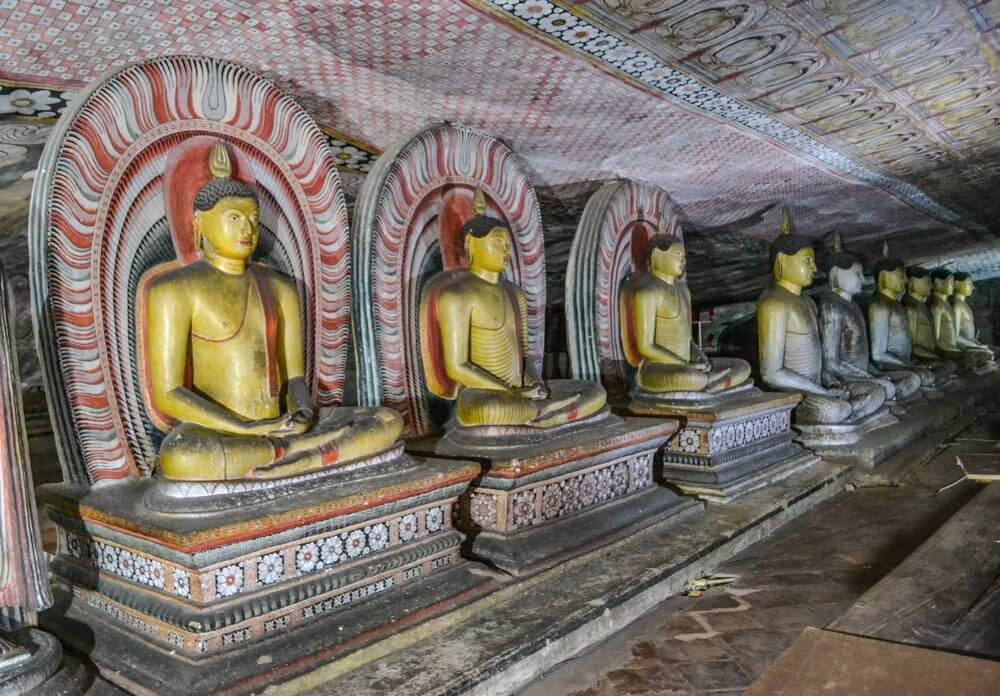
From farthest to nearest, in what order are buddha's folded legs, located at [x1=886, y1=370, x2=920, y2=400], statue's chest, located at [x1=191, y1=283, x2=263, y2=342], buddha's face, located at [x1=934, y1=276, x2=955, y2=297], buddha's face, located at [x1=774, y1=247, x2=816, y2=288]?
buddha's face, located at [x1=934, y1=276, x2=955, y2=297], buddha's folded legs, located at [x1=886, y1=370, x2=920, y2=400], buddha's face, located at [x1=774, y1=247, x2=816, y2=288], statue's chest, located at [x1=191, y1=283, x2=263, y2=342]

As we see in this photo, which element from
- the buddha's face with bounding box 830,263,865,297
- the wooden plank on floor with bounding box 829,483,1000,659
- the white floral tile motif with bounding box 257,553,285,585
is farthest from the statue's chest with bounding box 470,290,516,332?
the buddha's face with bounding box 830,263,865,297

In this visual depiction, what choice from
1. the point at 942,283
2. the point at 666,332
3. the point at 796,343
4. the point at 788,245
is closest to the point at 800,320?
the point at 796,343

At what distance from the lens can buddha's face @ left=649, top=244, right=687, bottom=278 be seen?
5141 millimetres

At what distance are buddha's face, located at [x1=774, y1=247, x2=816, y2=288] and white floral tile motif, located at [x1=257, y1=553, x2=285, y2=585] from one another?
460 centimetres

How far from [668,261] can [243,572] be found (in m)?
3.51

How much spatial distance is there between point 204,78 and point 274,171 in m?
0.47

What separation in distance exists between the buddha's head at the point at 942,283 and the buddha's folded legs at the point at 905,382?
263 centimetres

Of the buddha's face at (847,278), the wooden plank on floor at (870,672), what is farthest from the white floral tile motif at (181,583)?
the buddha's face at (847,278)

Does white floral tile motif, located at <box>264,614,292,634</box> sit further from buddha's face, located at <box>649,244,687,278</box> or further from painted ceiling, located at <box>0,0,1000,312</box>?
buddha's face, located at <box>649,244,687,278</box>

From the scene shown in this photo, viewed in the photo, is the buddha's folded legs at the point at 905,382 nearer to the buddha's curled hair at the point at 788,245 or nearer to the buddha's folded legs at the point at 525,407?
the buddha's curled hair at the point at 788,245

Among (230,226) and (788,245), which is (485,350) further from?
(788,245)

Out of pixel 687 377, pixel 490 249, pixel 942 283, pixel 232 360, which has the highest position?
pixel 490 249

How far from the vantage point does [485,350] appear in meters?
3.98

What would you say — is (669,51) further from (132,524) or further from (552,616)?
(132,524)
